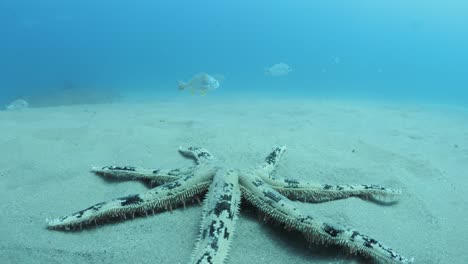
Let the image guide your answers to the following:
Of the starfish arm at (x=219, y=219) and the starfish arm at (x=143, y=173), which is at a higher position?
the starfish arm at (x=143, y=173)

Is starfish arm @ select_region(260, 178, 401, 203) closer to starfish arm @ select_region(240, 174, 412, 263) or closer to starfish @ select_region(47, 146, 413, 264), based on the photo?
starfish @ select_region(47, 146, 413, 264)

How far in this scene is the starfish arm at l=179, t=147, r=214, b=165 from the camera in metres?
4.40

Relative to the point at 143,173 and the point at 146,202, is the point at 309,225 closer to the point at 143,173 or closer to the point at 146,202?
the point at 146,202

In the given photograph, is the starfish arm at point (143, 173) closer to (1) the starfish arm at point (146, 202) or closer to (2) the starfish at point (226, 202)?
(2) the starfish at point (226, 202)

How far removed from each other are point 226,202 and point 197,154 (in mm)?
1652

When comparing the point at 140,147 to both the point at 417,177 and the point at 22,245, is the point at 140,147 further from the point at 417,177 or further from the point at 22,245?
the point at 417,177

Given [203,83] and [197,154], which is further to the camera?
[203,83]

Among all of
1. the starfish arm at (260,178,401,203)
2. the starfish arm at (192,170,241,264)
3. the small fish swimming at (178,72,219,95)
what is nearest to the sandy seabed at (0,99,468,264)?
the starfish arm at (260,178,401,203)

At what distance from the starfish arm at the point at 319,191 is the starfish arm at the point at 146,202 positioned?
2.14ft

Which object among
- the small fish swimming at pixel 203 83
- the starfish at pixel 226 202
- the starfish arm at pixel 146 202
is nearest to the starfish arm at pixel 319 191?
the starfish at pixel 226 202

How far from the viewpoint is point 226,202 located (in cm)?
318

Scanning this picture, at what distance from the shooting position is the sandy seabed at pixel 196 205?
3.13 m

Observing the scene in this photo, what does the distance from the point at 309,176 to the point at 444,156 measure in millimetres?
3219

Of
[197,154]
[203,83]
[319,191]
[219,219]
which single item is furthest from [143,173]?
[203,83]
